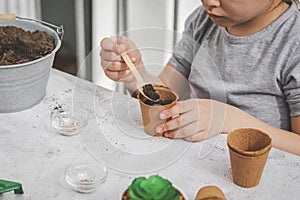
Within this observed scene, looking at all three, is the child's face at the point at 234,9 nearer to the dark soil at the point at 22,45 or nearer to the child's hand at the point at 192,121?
the child's hand at the point at 192,121

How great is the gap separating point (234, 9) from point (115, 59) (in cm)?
25

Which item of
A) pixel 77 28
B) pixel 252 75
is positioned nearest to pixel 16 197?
pixel 252 75

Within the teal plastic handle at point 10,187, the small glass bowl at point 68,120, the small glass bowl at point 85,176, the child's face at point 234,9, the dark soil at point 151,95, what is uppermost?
the child's face at point 234,9

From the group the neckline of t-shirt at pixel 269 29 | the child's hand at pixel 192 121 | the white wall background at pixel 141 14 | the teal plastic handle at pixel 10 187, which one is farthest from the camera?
the white wall background at pixel 141 14

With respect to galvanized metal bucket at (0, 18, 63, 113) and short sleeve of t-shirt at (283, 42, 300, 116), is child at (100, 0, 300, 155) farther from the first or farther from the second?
galvanized metal bucket at (0, 18, 63, 113)

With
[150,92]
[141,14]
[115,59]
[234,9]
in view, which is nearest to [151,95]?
[150,92]

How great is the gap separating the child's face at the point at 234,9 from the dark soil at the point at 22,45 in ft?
1.10

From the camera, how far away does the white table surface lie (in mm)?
853

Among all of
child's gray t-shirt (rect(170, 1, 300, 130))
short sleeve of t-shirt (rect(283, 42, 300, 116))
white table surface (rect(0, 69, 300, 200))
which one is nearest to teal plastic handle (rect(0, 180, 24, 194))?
white table surface (rect(0, 69, 300, 200))

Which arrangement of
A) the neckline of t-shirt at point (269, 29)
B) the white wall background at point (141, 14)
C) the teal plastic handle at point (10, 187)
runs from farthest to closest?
the white wall background at point (141, 14) → the neckline of t-shirt at point (269, 29) → the teal plastic handle at point (10, 187)

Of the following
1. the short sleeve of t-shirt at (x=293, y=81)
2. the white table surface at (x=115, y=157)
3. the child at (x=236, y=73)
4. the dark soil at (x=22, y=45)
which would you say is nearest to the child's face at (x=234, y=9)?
the child at (x=236, y=73)

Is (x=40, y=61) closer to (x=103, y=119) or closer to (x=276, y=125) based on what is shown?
(x=103, y=119)

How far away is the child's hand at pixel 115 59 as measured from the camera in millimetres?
1035

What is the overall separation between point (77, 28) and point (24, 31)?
973mm
